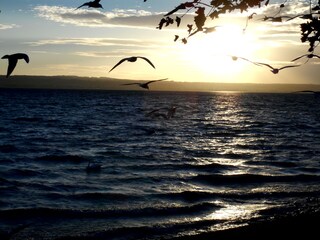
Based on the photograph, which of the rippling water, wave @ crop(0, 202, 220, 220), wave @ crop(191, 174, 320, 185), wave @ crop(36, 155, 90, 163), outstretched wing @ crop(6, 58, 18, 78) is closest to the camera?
outstretched wing @ crop(6, 58, 18, 78)

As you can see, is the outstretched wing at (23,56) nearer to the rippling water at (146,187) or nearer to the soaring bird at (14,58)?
the soaring bird at (14,58)

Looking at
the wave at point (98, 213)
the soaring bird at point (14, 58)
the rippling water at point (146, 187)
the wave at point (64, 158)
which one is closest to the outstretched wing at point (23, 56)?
the soaring bird at point (14, 58)

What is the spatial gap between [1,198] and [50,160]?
1080 cm

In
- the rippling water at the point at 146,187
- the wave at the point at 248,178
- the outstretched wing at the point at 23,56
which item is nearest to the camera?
→ the outstretched wing at the point at 23,56

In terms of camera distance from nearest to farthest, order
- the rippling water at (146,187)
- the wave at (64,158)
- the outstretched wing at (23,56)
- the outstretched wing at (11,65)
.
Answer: the outstretched wing at (11,65)
the outstretched wing at (23,56)
the rippling water at (146,187)
the wave at (64,158)

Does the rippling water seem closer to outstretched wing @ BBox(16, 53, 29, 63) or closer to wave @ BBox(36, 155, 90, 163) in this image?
wave @ BBox(36, 155, 90, 163)

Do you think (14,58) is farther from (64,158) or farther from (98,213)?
(64,158)

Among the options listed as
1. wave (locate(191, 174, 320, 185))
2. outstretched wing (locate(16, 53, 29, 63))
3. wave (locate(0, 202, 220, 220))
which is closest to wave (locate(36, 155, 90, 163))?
wave (locate(191, 174, 320, 185))

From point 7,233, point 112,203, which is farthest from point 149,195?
point 7,233

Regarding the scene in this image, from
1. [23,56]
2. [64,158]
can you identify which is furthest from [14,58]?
[64,158]

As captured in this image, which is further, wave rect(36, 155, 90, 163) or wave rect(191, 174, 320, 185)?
wave rect(36, 155, 90, 163)

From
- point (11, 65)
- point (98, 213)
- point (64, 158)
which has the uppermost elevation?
point (11, 65)

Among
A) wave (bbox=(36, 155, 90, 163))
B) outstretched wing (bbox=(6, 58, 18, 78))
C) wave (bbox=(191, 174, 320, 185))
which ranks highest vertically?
outstretched wing (bbox=(6, 58, 18, 78))

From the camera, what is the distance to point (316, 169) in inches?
1027
